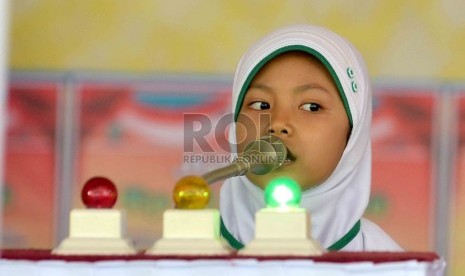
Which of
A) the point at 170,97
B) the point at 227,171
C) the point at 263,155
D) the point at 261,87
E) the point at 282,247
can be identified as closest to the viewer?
the point at 282,247

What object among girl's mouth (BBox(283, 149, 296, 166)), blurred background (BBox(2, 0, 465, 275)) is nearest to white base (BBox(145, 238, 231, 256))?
girl's mouth (BBox(283, 149, 296, 166))

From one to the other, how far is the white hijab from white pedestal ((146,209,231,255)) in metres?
0.99

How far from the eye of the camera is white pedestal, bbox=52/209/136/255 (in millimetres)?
1375

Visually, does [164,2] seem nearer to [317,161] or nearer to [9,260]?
[317,161]

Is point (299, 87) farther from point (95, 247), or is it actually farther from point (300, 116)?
point (95, 247)

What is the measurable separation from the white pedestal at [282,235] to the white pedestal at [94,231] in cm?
14

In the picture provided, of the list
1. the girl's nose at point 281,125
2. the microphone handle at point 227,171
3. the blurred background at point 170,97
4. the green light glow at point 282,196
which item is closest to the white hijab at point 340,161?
the girl's nose at point 281,125

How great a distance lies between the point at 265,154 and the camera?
217 centimetres

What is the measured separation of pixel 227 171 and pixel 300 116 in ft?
1.92

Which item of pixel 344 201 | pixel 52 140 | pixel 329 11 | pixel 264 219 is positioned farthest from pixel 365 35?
pixel 264 219

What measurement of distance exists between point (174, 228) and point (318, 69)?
1036 mm

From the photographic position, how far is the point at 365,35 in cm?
354

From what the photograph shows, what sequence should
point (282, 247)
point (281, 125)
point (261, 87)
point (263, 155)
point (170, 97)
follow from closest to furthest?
point (282, 247), point (263, 155), point (281, 125), point (261, 87), point (170, 97)

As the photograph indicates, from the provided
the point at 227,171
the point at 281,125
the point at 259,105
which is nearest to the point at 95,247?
the point at 227,171
